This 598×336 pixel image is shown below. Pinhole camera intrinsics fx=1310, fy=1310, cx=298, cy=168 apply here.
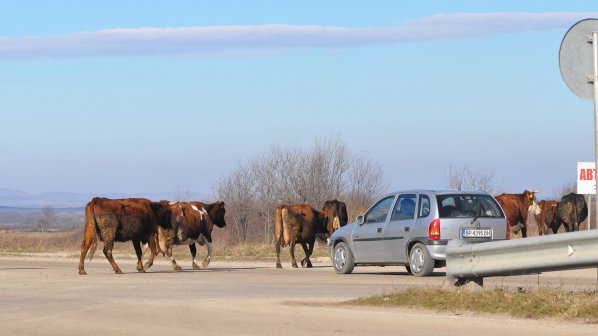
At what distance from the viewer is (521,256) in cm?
1551

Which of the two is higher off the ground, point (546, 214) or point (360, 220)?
point (546, 214)

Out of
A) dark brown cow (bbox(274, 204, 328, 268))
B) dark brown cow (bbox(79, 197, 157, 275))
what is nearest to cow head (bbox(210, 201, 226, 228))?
dark brown cow (bbox(274, 204, 328, 268))

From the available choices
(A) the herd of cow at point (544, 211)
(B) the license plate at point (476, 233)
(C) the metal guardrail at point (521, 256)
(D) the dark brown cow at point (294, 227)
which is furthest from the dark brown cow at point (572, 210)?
(C) the metal guardrail at point (521, 256)

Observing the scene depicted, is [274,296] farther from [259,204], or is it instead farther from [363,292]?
[259,204]

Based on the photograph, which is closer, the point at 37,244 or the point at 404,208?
the point at 404,208

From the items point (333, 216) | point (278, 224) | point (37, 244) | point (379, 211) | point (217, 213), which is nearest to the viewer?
point (379, 211)

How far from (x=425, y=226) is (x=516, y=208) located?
49.1 ft

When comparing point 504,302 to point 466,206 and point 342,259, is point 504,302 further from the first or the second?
point 342,259

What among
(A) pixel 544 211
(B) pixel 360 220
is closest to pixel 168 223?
(B) pixel 360 220

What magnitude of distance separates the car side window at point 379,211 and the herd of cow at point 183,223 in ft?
16.5

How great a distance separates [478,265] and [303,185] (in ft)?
135

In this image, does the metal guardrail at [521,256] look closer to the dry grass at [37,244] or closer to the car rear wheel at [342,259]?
the car rear wheel at [342,259]

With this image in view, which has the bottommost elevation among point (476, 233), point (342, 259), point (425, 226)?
point (342, 259)

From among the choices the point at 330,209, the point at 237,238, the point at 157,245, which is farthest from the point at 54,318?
the point at 237,238
